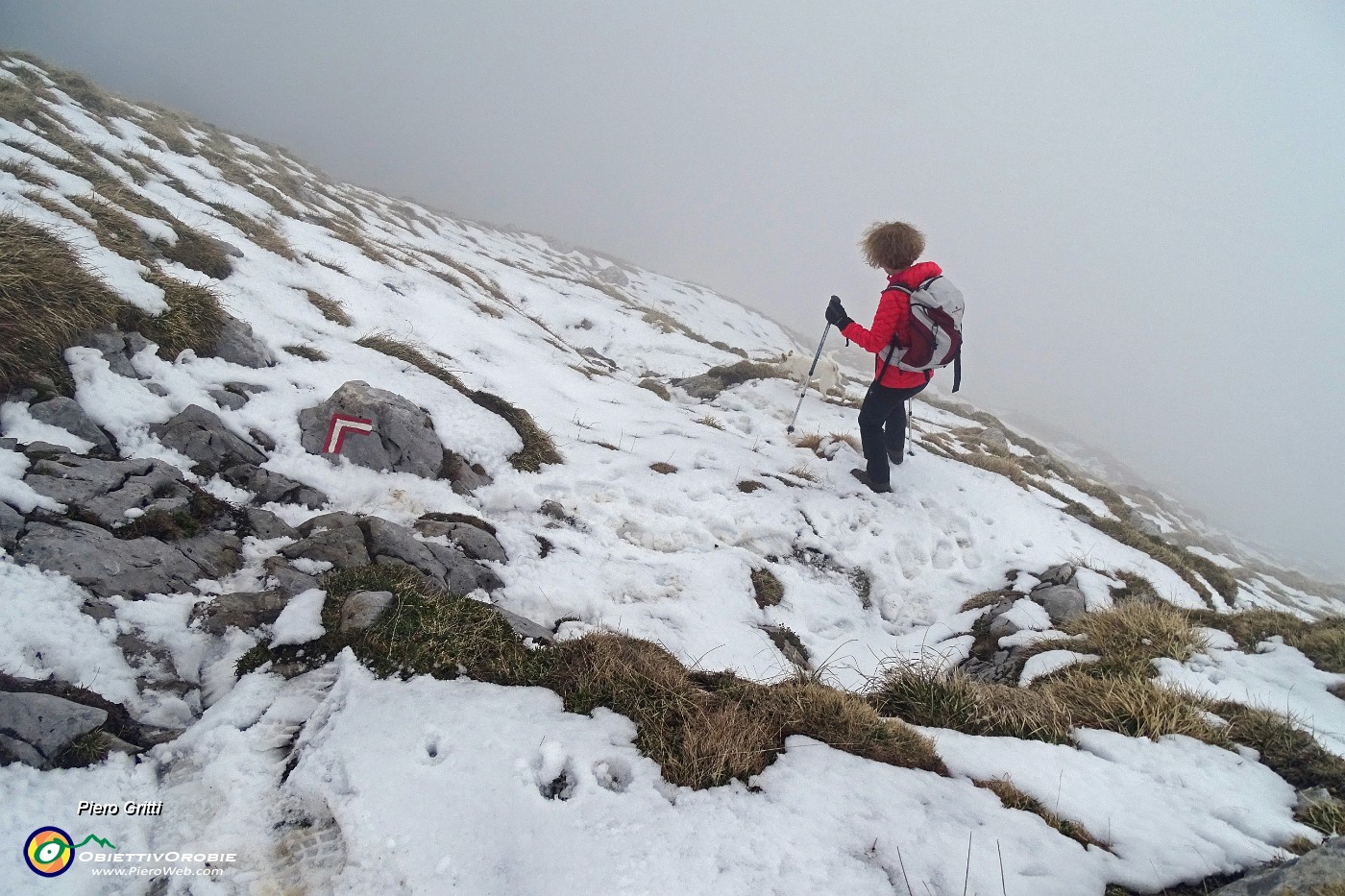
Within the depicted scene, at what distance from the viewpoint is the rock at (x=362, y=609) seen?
4.32 m

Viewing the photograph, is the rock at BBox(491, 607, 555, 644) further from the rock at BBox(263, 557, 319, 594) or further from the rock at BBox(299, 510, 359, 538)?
the rock at BBox(299, 510, 359, 538)

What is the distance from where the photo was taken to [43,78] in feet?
A: 62.7

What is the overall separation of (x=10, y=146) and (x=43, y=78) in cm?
1333

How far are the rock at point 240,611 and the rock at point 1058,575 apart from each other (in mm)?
9409

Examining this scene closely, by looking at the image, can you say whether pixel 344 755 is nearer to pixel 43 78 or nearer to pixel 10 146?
pixel 10 146

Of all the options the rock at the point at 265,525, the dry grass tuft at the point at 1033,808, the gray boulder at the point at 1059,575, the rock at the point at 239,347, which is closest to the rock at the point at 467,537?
the rock at the point at 265,525

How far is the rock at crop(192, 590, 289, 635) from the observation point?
4512 mm

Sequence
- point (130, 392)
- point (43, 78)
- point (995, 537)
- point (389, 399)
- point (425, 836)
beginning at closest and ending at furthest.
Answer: point (425, 836) < point (130, 392) < point (389, 399) < point (995, 537) < point (43, 78)

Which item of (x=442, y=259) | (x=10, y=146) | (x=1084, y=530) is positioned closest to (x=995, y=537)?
(x=1084, y=530)

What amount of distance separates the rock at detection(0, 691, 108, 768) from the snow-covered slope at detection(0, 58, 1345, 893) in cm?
12

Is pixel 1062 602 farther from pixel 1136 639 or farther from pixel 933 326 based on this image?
pixel 933 326

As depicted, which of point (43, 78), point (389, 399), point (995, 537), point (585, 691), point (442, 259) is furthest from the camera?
A: point (442, 259)

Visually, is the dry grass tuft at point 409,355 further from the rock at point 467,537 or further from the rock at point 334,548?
the rock at point 334,548

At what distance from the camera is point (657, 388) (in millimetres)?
18500
